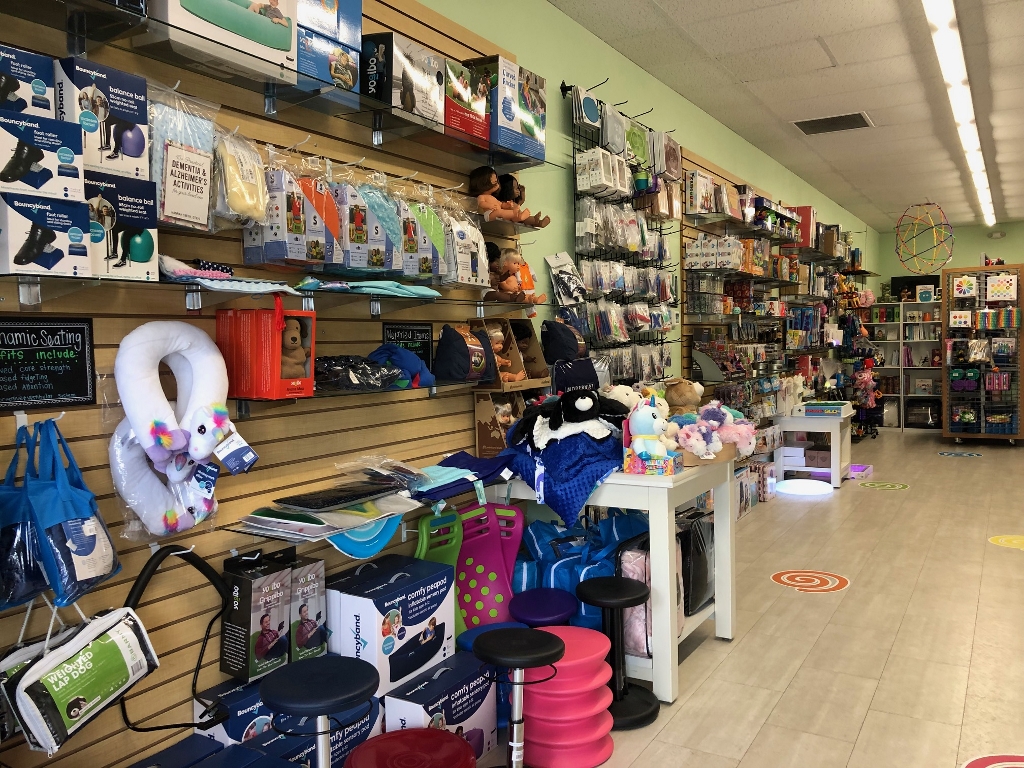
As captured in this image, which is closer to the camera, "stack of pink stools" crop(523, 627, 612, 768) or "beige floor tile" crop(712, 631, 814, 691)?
"stack of pink stools" crop(523, 627, 612, 768)

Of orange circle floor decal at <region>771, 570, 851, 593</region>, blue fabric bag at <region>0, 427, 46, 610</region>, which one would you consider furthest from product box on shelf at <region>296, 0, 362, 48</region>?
orange circle floor decal at <region>771, 570, 851, 593</region>

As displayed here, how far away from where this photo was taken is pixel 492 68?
10.9 feet

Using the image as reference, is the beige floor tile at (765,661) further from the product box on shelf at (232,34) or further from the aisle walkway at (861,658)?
the product box on shelf at (232,34)

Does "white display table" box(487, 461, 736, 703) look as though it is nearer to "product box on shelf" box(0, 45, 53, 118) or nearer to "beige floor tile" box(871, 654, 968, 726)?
"beige floor tile" box(871, 654, 968, 726)

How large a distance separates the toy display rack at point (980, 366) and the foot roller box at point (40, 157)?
10.9 meters

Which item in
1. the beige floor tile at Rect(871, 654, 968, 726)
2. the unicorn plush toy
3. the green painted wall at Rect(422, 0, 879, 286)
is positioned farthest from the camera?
the green painted wall at Rect(422, 0, 879, 286)

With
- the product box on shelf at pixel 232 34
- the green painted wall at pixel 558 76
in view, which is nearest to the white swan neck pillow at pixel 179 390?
the product box on shelf at pixel 232 34

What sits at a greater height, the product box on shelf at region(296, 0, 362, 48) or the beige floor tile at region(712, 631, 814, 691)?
the product box on shelf at region(296, 0, 362, 48)

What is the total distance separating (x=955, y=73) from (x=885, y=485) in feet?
11.8

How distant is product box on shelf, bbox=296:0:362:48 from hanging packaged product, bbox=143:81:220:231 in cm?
46

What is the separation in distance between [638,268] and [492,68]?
1963mm

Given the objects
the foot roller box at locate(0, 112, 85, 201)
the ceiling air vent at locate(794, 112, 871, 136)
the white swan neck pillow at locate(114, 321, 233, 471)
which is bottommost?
the white swan neck pillow at locate(114, 321, 233, 471)

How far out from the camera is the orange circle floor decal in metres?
4.38

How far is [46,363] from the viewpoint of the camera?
76.9 inches
